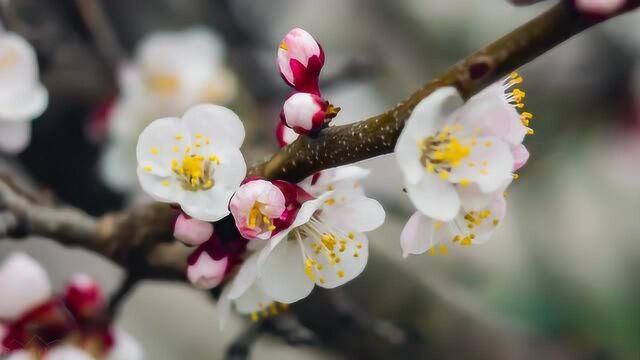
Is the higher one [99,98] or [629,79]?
[99,98]

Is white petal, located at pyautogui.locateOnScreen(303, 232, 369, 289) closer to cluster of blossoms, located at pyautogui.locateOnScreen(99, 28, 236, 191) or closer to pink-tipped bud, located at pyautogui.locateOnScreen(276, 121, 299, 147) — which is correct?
pink-tipped bud, located at pyautogui.locateOnScreen(276, 121, 299, 147)

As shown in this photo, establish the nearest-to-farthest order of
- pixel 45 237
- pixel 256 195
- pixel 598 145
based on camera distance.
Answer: pixel 256 195
pixel 45 237
pixel 598 145

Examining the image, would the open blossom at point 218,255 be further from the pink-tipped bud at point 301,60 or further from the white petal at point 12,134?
the white petal at point 12,134

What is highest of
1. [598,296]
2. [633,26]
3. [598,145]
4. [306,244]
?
[306,244]

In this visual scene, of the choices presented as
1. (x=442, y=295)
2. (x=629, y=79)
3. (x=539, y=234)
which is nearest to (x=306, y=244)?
(x=442, y=295)

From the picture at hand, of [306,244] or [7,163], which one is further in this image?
[7,163]

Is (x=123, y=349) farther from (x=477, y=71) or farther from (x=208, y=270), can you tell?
(x=477, y=71)

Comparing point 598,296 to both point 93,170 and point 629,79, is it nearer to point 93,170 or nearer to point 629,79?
point 629,79
